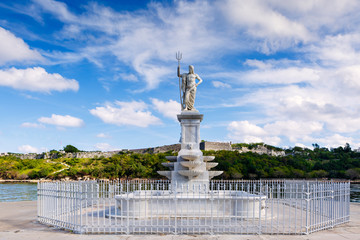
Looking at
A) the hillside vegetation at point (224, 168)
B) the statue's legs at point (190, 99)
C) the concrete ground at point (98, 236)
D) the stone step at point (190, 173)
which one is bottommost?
the hillside vegetation at point (224, 168)

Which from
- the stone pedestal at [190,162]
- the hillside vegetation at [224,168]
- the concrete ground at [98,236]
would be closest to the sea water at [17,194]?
the concrete ground at [98,236]

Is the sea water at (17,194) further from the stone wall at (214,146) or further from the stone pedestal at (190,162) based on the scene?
the stone wall at (214,146)

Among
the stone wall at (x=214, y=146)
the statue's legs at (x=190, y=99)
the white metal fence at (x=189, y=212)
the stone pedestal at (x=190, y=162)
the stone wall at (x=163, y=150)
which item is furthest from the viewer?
the stone wall at (x=163, y=150)

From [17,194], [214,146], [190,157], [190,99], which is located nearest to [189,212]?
[190,157]

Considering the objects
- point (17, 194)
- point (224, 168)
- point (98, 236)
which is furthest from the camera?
point (224, 168)

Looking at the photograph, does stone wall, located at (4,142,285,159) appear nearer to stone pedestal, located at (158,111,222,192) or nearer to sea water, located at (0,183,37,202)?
sea water, located at (0,183,37,202)

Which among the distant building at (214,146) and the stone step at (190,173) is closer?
the stone step at (190,173)

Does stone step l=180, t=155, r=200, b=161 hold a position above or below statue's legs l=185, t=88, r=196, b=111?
below

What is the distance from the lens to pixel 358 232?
9.94 m

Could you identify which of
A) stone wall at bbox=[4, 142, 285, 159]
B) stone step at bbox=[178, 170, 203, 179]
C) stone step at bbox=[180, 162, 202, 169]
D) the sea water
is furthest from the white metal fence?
stone wall at bbox=[4, 142, 285, 159]

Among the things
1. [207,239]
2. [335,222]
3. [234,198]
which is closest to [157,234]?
[207,239]

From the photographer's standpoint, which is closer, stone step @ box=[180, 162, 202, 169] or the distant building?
stone step @ box=[180, 162, 202, 169]

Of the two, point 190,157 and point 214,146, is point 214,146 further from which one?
point 190,157

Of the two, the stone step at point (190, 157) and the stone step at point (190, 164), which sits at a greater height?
the stone step at point (190, 157)
